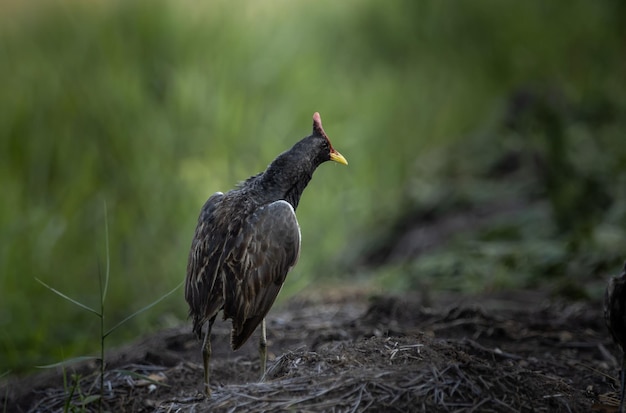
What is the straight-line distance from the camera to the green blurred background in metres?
6.54

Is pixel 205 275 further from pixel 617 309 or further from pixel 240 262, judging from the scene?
pixel 617 309

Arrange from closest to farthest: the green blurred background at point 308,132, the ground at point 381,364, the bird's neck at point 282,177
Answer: the ground at point 381,364 < the bird's neck at point 282,177 < the green blurred background at point 308,132

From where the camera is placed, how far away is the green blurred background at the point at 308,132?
21.4 feet

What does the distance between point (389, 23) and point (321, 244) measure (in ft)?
13.9

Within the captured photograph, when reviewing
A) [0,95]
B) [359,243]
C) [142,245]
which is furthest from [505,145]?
[0,95]

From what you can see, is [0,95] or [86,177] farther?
[0,95]

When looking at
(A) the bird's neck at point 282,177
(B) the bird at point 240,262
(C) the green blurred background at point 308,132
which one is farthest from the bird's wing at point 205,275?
(C) the green blurred background at point 308,132

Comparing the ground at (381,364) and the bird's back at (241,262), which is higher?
the bird's back at (241,262)

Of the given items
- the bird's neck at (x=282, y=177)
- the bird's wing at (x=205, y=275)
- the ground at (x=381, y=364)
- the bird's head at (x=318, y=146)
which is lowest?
the ground at (x=381, y=364)

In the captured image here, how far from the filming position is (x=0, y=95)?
27.8 ft

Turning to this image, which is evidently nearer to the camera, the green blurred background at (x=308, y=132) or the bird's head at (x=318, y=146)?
the bird's head at (x=318, y=146)

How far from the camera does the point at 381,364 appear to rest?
345 cm

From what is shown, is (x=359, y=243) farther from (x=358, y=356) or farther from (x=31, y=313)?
(x=358, y=356)

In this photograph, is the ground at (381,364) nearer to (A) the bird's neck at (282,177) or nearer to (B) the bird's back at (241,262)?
(B) the bird's back at (241,262)
